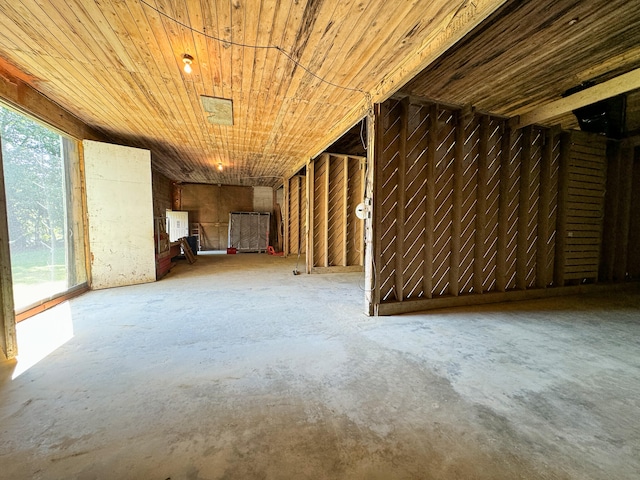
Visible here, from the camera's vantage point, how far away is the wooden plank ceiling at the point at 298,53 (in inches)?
85.3

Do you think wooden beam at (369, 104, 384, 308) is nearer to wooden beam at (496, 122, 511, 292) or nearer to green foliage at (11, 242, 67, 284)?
wooden beam at (496, 122, 511, 292)

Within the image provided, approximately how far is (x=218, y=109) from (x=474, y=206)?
4.64 metres

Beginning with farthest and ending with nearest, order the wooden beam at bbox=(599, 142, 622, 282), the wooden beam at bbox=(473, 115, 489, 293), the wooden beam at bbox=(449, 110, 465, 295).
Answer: the wooden beam at bbox=(599, 142, 622, 282) < the wooden beam at bbox=(473, 115, 489, 293) < the wooden beam at bbox=(449, 110, 465, 295)

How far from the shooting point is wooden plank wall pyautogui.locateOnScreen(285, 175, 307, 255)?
29.7 ft

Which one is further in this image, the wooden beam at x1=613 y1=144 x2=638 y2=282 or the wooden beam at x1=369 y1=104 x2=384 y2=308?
the wooden beam at x1=613 y1=144 x2=638 y2=282

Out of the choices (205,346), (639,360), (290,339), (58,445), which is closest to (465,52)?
(639,360)

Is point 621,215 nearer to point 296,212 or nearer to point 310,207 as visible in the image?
point 310,207

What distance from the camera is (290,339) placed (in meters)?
2.72

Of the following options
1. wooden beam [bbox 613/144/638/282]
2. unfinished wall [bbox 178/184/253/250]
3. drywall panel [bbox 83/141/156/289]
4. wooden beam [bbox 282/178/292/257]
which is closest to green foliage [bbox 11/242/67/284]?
drywall panel [bbox 83/141/156/289]

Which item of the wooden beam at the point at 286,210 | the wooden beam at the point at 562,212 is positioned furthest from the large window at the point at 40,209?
the wooden beam at the point at 562,212

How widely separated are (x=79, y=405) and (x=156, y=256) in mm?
4646

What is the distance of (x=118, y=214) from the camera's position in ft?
15.9

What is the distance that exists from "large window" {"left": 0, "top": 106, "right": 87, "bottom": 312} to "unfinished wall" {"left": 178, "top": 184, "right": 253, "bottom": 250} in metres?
7.21

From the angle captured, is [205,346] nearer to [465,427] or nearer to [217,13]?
[465,427]
